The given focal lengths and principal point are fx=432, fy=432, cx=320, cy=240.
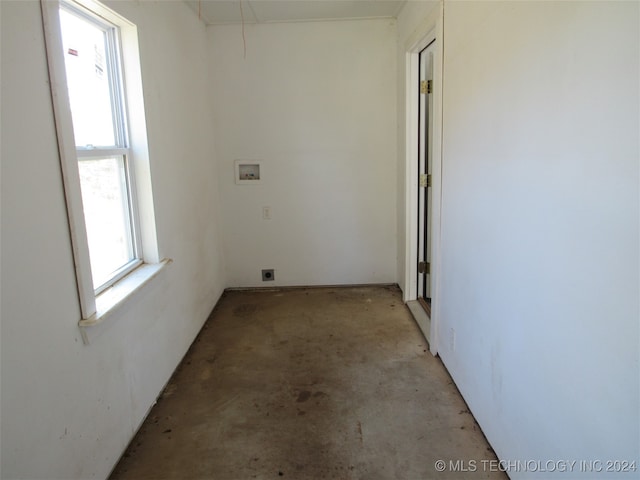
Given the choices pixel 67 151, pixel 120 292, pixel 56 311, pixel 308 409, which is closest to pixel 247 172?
pixel 120 292

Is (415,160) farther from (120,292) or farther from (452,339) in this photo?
(120,292)

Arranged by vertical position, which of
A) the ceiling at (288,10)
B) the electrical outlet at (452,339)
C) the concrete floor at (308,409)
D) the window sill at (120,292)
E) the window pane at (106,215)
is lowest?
the concrete floor at (308,409)

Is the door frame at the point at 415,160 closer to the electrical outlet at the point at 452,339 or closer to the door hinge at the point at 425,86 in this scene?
the door hinge at the point at 425,86

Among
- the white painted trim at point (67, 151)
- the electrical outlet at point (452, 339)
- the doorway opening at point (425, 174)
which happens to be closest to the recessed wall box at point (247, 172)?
the doorway opening at point (425, 174)

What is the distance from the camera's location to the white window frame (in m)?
1.51

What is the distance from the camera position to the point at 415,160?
11.3 feet

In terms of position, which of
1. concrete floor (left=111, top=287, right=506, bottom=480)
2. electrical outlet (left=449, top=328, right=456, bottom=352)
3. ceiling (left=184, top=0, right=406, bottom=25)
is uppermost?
ceiling (left=184, top=0, right=406, bottom=25)

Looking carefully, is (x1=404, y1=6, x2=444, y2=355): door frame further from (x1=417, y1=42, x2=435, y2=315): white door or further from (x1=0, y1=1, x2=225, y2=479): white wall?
(x1=0, y1=1, x2=225, y2=479): white wall

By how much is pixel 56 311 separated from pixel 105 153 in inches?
33.9

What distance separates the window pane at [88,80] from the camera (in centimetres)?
179

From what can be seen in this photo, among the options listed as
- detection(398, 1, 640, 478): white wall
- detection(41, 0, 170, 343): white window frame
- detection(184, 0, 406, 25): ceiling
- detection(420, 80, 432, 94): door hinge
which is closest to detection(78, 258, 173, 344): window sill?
detection(41, 0, 170, 343): white window frame

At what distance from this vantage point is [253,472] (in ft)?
6.13

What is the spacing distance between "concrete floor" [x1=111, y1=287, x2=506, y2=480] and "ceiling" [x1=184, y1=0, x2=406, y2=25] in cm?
244

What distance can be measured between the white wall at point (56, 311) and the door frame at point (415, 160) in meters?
1.63
